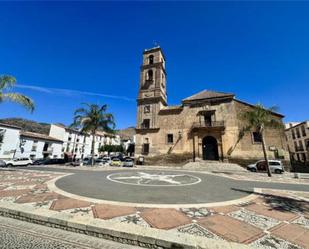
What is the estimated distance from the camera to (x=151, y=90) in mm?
30312

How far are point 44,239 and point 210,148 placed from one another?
84.0 feet

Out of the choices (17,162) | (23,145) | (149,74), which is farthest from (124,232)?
(23,145)

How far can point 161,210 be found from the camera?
487 cm

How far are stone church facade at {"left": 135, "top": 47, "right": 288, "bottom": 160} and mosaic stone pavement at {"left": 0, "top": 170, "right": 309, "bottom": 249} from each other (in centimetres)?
1990

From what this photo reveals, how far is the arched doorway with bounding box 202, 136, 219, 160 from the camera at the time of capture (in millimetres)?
25844

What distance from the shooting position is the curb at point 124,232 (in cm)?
296

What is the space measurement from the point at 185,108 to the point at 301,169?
19416mm

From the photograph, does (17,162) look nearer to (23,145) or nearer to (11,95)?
(23,145)

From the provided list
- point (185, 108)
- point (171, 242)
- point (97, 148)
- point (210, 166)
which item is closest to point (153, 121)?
point (185, 108)

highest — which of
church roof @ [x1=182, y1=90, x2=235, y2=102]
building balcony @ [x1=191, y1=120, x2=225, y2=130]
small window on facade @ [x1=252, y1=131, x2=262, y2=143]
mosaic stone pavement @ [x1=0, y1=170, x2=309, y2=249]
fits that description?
church roof @ [x1=182, y1=90, x2=235, y2=102]

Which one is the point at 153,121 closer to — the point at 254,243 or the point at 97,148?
the point at 254,243

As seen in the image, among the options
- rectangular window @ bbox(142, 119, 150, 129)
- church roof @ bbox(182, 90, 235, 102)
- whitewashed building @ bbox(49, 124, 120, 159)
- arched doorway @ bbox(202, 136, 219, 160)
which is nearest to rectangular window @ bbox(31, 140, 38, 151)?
whitewashed building @ bbox(49, 124, 120, 159)

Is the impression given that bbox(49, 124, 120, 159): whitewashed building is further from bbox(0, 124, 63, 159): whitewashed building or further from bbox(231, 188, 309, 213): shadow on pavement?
bbox(231, 188, 309, 213): shadow on pavement

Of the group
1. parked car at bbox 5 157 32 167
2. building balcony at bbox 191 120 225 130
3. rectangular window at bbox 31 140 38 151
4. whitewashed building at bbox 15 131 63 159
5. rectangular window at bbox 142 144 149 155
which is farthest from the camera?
rectangular window at bbox 31 140 38 151
